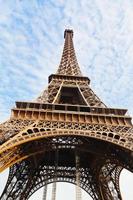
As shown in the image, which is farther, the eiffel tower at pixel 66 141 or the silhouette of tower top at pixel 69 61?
the silhouette of tower top at pixel 69 61

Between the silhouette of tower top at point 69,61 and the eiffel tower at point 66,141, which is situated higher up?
the silhouette of tower top at point 69,61

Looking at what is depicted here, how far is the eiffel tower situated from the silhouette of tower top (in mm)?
119

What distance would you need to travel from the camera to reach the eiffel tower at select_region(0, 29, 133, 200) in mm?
17797

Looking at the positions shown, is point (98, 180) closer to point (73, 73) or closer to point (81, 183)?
point (81, 183)

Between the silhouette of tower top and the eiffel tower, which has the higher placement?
the silhouette of tower top

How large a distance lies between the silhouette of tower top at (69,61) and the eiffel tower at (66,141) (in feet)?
0.39

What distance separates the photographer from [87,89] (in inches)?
1007

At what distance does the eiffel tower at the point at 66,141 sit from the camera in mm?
17797

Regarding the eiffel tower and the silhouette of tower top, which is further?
the silhouette of tower top

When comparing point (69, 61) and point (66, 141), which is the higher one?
point (69, 61)

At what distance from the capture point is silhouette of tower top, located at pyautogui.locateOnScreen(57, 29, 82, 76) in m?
29.1

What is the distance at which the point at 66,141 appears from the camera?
68.1 feet

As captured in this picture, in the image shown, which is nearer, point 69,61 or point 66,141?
point 66,141

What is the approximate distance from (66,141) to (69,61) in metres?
12.3
